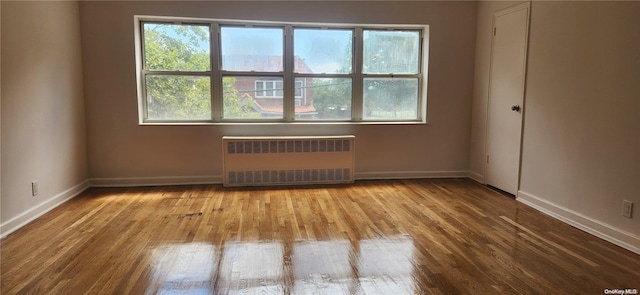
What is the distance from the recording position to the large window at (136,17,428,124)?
439cm

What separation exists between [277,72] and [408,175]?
7.02ft

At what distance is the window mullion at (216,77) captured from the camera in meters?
4.41

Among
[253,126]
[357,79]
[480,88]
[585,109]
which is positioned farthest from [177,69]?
[585,109]

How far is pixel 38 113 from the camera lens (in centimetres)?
330

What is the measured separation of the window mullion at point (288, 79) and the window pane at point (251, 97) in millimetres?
76

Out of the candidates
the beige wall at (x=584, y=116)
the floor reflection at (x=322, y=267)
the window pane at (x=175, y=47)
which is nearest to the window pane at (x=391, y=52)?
the beige wall at (x=584, y=116)

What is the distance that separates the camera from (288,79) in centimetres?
460

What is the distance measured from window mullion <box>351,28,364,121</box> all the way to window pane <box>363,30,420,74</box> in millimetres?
86

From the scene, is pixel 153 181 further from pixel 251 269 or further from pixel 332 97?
pixel 251 269

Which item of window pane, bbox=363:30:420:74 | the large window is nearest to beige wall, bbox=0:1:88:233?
the large window

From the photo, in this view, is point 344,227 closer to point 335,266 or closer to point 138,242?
point 335,266

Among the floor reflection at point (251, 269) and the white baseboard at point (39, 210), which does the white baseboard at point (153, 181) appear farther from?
the floor reflection at point (251, 269)

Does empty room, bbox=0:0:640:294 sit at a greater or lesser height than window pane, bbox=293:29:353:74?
lesser

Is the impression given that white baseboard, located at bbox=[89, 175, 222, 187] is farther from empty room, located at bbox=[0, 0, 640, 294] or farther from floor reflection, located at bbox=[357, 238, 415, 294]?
floor reflection, located at bbox=[357, 238, 415, 294]
